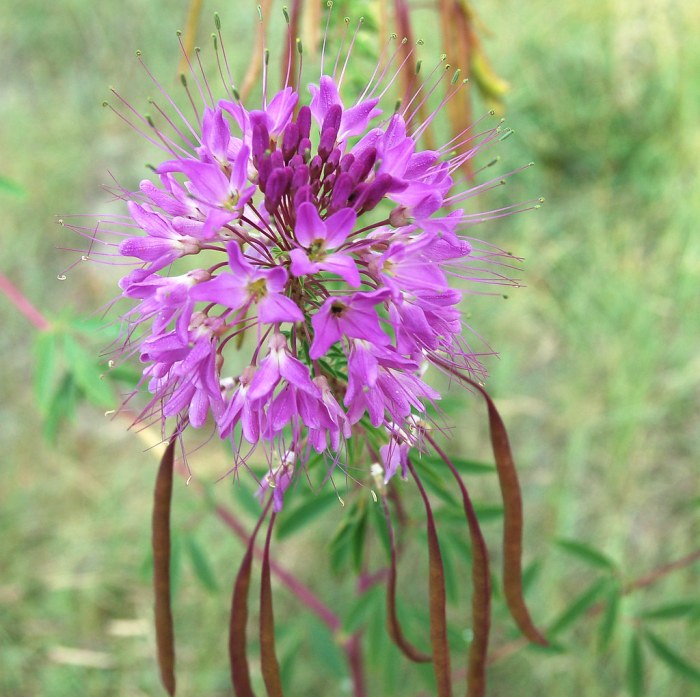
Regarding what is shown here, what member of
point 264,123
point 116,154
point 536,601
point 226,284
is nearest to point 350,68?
point 264,123

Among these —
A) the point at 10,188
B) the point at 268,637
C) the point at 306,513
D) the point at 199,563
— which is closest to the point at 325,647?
the point at 199,563

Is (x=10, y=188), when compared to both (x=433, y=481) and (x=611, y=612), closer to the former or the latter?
(x=433, y=481)

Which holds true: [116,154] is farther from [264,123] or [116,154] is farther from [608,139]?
[264,123]

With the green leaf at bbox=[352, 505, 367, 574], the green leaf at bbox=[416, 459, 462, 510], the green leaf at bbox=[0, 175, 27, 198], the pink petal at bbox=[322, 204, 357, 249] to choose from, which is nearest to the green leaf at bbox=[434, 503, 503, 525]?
the green leaf at bbox=[416, 459, 462, 510]

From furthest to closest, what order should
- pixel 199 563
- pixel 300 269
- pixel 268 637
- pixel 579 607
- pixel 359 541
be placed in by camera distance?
pixel 199 563, pixel 579 607, pixel 359 541, pixel 268 637, pixel 300 269

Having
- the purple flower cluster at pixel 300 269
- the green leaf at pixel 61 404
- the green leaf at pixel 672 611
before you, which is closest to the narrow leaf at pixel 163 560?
the purple flower cluster at pixel 300 269
